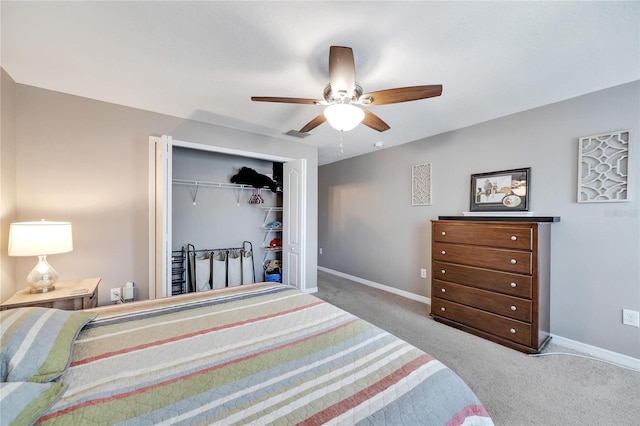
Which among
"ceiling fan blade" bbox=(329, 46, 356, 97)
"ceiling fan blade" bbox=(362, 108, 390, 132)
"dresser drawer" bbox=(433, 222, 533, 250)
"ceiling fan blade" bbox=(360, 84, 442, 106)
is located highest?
"ceiling fan blade" bbox=(329, 46, 356, 97)

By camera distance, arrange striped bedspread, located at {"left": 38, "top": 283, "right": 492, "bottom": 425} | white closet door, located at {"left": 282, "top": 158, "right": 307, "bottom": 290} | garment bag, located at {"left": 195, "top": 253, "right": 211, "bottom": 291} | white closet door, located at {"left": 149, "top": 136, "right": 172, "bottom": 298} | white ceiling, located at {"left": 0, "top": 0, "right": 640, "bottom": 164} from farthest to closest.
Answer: white closet door, located at {"left": 282, "top": 158, "right": 307, "bottom": 290} → garment bag, located at {"left": 195, "top": 253, "right": 211, "bottom": 291} → white closet door, located at {"left": 149, "top": 136, "right": 172, "bottom": 298} → white ceiling, located at {"left": 0, "top": 0, "right": 640, "bottom": 164} → striped bedspread, located at {"left": 38, "top": 283, "right": 492, "bottom": 425}

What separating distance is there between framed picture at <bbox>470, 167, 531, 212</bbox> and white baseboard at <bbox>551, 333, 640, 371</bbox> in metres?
1.33

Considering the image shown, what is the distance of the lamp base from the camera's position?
192 cm

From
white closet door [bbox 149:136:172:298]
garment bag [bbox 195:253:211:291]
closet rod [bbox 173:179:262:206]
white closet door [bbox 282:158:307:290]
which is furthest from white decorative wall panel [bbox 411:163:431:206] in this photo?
white closet door [bbox 149:136:172:298]

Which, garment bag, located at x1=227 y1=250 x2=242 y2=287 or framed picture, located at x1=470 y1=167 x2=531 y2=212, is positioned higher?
framed picture, located at x1=470 y1=167 x2=531 y2=212

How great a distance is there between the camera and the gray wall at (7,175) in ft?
6.63

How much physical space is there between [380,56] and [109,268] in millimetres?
3226

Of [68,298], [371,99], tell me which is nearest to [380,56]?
[371,99]

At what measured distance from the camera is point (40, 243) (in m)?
1.85

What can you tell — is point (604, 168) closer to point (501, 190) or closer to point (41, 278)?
point (501, 190)

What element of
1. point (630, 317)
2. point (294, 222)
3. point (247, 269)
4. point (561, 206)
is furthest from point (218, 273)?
point (630, 317)

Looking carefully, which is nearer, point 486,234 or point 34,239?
point 34,239

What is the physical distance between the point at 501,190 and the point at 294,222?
261 centimetres

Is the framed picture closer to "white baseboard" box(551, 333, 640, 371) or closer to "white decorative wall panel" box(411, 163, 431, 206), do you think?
"white decorative wall panel" box(411, 163, 431, 206)
